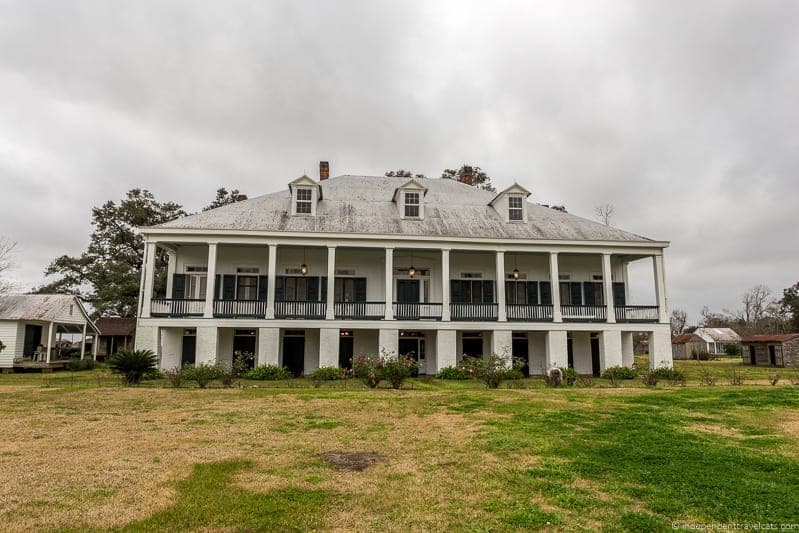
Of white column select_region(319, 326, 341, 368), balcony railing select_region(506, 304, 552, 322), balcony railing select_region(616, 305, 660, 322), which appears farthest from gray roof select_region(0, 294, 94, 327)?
balcony railing select_region(616, 305, 660, 322)

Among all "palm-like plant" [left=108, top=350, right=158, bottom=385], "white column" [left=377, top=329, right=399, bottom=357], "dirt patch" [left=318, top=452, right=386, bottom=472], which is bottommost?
"dirt patch" [left=318, top=452, right=386, bottom=472]

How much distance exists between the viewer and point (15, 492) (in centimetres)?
536

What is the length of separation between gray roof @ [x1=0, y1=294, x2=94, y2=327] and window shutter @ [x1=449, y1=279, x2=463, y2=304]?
67.5 feet

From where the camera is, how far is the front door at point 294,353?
22.5 meters

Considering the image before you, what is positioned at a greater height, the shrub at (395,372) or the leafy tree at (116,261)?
the leafy tree at (116,261)

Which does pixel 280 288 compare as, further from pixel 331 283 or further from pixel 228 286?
pixel 331 283

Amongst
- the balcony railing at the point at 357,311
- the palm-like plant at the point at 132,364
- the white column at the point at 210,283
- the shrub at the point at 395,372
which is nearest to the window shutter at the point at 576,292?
the balcony railing at the point at 357,311

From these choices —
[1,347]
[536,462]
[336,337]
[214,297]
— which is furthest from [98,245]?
[536,462]

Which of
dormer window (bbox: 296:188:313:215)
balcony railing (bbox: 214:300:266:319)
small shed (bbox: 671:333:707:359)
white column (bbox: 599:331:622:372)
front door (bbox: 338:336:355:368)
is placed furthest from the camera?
small shed (bbox: 671:333:707:359)

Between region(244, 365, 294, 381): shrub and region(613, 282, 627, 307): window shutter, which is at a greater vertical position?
region(613, 282, 627, 307): window shutter

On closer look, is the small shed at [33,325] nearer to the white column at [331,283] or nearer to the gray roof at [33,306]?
the gray roof at [33,306]

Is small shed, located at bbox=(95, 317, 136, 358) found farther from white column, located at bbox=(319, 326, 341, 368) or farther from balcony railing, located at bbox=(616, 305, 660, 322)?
balcony railing, located at bbox=(616, 305, 660, 322)

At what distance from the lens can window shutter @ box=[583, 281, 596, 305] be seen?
2422 cm

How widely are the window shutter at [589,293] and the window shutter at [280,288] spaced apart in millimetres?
14734
